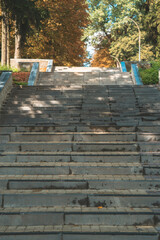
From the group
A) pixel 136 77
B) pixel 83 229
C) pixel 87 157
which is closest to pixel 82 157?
pixel 87 157

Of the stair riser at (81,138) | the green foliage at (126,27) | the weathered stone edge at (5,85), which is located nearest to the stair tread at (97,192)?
the stair riser at (81,138)

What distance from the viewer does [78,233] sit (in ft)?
11.3

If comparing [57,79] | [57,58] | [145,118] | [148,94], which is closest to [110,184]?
[145,118]

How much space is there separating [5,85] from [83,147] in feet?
17.2

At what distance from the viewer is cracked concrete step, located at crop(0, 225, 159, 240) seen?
3391 mm

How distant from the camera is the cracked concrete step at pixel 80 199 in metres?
4.18

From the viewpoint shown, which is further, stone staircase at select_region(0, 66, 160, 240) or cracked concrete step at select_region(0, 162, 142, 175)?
cracked concrete step at select_region(0, 162, 142, 175)

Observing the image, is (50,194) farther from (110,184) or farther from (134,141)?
(134,141)

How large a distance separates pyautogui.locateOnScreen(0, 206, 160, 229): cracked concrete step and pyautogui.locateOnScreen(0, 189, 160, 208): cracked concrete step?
272 millimetres

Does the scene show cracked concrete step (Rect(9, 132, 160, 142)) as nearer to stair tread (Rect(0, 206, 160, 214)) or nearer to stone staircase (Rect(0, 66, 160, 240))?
stone staircase (Rect(0, 66, 160, 240))

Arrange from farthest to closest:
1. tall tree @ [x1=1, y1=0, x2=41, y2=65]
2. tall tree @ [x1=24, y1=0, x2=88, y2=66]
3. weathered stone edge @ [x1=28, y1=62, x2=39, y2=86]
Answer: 1. tall tree @ [x1=24, y1=0, x2=88, y2=66]
2. weathered stone edge @ [x1=28, y1=62, x2=39, y2=86]
3. tall tree @ [x1=1, y1=0, x2=41, y2=65]

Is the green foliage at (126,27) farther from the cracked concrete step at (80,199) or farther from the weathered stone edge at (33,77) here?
the cracked concrete step at (80,199)

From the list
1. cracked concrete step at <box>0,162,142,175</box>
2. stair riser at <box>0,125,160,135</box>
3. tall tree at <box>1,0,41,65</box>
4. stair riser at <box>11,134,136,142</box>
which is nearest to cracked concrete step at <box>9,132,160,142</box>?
stair riser at <box>11,134,136,142</box>

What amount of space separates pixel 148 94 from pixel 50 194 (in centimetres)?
691
